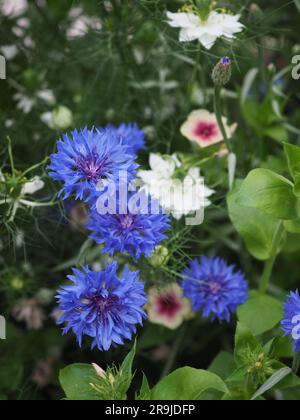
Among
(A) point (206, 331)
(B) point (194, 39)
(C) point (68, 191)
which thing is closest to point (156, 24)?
(B) point (194, 39)

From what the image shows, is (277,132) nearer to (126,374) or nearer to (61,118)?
(61,118)

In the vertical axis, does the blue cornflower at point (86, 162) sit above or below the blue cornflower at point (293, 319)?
above

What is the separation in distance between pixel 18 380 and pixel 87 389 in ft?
0.78

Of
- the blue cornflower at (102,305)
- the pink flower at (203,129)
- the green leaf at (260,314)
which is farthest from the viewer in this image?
the pink flower at (203,129)

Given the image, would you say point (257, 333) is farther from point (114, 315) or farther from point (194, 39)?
point (194, 39)

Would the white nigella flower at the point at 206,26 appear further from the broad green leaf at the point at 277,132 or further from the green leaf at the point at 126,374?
the green leaf at the point at 126,374

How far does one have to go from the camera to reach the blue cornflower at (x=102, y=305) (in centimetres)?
71

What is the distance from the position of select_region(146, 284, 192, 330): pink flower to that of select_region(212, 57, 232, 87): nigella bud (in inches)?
12.1

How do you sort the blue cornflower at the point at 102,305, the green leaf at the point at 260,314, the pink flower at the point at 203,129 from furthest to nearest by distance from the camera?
the pink flower at the point at 203,129 < the green leaf at the point at 260,314 < the blue cornflower at the point at 102,305

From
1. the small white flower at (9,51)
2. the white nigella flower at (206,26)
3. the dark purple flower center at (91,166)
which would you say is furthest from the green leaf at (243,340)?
the small white flower at (9,51)

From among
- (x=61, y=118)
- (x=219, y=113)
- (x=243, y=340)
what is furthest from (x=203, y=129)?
(x=243, y=340)

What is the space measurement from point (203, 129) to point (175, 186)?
0.12 m

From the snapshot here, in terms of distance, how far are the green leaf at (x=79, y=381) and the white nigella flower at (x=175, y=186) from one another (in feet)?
0.74
